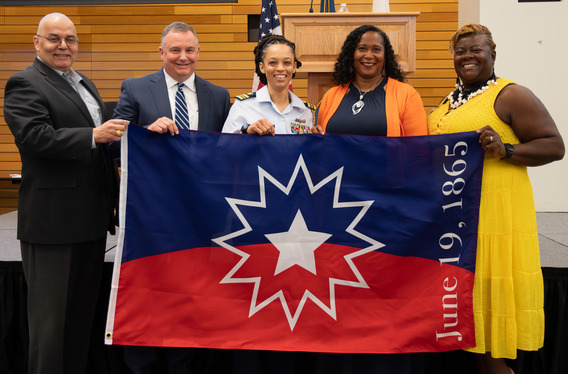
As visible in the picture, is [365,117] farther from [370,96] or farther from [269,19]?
[269,19]

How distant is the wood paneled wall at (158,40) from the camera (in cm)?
530

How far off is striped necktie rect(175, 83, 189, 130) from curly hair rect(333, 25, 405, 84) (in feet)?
2.47

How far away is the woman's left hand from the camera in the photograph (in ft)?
5.89

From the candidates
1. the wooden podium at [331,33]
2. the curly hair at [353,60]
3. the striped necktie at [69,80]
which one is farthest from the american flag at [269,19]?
the striped necktie at [69,80]

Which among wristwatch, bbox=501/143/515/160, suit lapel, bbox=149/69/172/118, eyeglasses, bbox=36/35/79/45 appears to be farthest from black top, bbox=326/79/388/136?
eyeglasses, bbox=36/35/79/45

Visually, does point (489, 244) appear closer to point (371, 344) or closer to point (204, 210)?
point (371, 344)

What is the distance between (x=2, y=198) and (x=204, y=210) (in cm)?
485

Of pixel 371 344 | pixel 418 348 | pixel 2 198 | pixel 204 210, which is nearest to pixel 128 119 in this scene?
pixel 204 210

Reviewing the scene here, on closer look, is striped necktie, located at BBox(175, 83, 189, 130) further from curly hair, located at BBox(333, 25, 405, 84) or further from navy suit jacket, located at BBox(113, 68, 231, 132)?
curly hair, located at BBox(333, 25, 405, 84)

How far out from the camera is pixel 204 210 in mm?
1881

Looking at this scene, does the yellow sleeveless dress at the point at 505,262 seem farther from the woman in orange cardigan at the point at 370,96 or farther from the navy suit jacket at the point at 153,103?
the navy suit jacket at the point at 153,103

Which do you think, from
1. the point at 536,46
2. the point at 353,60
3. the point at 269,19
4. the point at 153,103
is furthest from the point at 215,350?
the point at 536,46

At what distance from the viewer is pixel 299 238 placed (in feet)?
6.20

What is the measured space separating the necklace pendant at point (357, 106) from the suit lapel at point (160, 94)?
2.73ft
